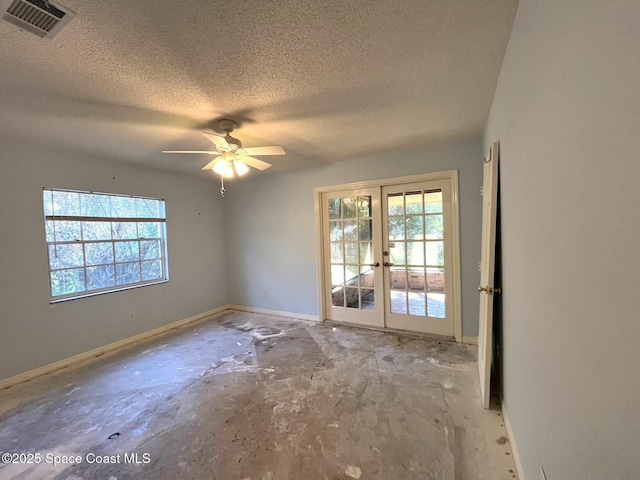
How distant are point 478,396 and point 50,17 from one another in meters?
3.45

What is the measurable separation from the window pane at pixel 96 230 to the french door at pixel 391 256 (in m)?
2.83

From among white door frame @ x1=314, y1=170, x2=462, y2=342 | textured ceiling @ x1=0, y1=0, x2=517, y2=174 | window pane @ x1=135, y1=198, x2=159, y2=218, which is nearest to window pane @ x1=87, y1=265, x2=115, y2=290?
Result: window pane @ x1=135, y1=198, x2=159, y2=218

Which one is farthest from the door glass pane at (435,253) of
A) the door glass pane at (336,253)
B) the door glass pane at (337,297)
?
the door glass pane at (337,297)

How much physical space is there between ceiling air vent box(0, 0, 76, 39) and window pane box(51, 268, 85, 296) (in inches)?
105

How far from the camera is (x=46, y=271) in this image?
2836 mm

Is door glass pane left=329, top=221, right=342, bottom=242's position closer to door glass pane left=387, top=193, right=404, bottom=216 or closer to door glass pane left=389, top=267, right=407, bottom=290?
door glass pane left=387, top=193, right=404, bottom=216

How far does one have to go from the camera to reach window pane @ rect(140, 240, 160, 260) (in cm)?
376

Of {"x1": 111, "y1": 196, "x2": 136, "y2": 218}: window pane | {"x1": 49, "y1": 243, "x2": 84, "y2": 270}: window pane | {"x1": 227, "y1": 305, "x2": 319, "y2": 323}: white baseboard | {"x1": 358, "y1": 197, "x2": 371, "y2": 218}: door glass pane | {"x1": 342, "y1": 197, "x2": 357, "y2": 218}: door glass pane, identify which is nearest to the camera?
{"x1": 49, "y1": 243, "x2": 84, "y2": 270}: window pane

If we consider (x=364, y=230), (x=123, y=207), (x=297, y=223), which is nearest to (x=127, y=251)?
(x=123, y=207)

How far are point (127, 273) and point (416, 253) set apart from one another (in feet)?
12.5

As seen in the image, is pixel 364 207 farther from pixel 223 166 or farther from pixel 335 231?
pixel 223 166

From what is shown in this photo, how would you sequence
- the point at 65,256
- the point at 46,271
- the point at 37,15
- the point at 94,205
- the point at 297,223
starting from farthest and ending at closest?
the point at 297,223 → the point at 94,205 → the point at 65,256 → the point at 46,271 → the point at 37,15

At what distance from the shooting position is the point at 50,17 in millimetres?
1202

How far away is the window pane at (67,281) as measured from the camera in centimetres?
293
